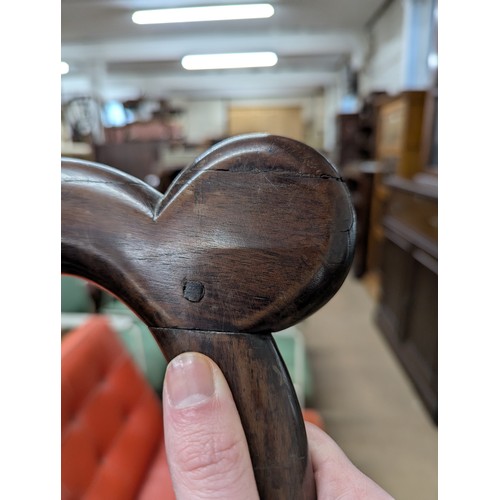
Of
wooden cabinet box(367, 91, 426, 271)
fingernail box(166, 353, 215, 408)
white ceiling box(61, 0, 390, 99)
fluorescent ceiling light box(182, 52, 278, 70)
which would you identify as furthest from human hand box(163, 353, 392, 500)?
wooden cabinet box(367, 91, 426, 271)

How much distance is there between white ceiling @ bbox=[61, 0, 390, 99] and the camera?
1.38 ft

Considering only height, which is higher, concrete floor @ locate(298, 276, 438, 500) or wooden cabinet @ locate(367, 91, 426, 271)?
wooden cabinet @ locate(367, 91, 426, 271)

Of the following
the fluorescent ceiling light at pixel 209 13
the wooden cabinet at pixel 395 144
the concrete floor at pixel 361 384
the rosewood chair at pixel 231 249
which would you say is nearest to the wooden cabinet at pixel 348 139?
the wooden cabinet at pixel 395 144

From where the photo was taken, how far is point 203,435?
136 millimetres

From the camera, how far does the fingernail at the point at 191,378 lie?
131 millimetres

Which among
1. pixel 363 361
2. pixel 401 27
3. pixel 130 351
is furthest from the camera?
pixel 401 27

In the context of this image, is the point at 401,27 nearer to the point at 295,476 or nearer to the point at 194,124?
the point at 295,476

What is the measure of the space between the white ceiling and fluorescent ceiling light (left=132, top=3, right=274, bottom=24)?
12mm

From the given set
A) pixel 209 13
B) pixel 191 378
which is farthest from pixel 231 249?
pixel 209 13

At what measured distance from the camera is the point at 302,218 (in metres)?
0.12

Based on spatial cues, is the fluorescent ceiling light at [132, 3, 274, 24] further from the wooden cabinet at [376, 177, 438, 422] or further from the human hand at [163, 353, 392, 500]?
the wooden cabinet at [376, 177, 438, 422]

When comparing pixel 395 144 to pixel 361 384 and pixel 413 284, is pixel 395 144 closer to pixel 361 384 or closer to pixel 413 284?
pixel 413 284
